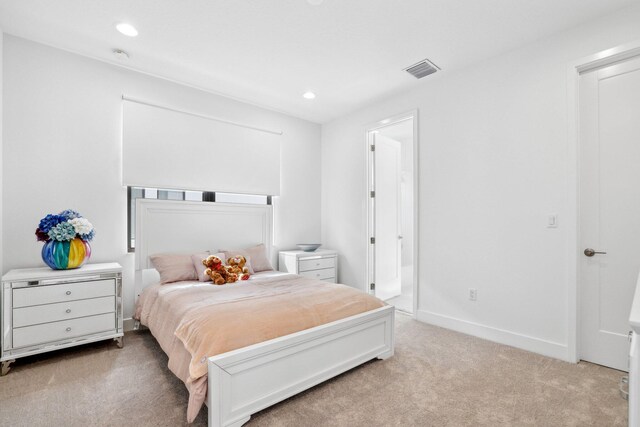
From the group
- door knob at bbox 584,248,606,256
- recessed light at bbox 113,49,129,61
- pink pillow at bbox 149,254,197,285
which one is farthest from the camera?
pink pillow at bbox 149,254,197,285

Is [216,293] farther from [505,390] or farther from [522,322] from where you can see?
[522,322]

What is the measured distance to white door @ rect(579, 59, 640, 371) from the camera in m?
2.30

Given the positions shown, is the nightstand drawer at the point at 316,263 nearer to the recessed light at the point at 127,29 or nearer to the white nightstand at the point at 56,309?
the white nightstand at the point at 56,309

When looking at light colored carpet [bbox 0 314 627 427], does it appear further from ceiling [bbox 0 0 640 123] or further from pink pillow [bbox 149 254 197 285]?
ceiling [bbox 0 0 640 123]

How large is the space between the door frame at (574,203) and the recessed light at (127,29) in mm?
3642

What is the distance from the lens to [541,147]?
2664mm

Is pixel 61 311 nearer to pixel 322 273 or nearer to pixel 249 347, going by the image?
pixel 249 347

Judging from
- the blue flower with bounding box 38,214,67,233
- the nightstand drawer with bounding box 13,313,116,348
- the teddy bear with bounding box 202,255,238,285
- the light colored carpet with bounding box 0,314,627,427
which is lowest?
the light colored carpet with bounding box 0,314,627,427

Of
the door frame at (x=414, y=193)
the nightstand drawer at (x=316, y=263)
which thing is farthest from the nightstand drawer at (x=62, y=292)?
the door frame at (x=414, y=193)

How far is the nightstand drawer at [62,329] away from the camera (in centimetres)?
233

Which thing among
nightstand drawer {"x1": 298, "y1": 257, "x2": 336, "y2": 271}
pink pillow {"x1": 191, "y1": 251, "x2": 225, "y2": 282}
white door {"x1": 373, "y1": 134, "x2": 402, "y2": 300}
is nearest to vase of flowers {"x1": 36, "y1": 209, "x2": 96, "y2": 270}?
pink pillow {"x1": 191, "y1": 251, "x2": 225, "y2": 282}

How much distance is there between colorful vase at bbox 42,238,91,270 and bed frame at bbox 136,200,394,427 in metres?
0.59

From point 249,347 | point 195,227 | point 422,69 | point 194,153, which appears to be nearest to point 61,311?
point 195,227

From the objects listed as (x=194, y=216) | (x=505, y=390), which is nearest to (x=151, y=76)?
(x=194, y=216)
